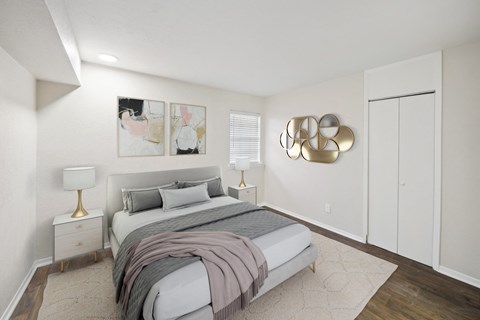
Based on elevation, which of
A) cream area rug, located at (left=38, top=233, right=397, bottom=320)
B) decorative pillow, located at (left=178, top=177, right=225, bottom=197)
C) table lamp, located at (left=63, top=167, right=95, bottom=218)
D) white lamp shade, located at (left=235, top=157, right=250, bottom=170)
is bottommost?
cream area rug, located at (left=38, top=233, right=397, bottom=320)

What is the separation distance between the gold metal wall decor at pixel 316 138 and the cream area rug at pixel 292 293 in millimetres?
1654

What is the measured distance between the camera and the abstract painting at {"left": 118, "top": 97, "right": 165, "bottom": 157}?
299 cm

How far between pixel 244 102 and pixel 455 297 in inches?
160

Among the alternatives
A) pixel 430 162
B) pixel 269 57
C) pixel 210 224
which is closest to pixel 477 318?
pixel 430 162

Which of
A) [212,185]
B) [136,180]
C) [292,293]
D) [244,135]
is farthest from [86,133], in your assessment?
[292,293]

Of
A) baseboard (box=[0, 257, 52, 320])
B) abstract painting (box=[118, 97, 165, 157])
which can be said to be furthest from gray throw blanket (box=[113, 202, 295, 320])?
abstract painting (box=[118, 97, 165, 157])

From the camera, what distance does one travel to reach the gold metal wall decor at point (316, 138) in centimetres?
332

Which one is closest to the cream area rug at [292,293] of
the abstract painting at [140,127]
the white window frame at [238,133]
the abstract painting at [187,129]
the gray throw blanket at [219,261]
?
the gray throw blanket at [219,261]

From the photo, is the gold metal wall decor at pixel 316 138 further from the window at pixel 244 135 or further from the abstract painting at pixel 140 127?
the abstract painting at pixel 140 127

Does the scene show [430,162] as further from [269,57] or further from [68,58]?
[68,58]

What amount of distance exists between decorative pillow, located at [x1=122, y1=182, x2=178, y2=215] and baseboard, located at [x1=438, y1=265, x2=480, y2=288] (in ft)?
11.8

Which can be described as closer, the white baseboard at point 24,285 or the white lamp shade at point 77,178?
the white baseboard at point 24,285

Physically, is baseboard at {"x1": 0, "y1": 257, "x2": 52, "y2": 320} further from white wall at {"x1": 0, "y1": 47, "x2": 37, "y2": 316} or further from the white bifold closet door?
the white bifold closet door

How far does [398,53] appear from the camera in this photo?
8.06 feet
